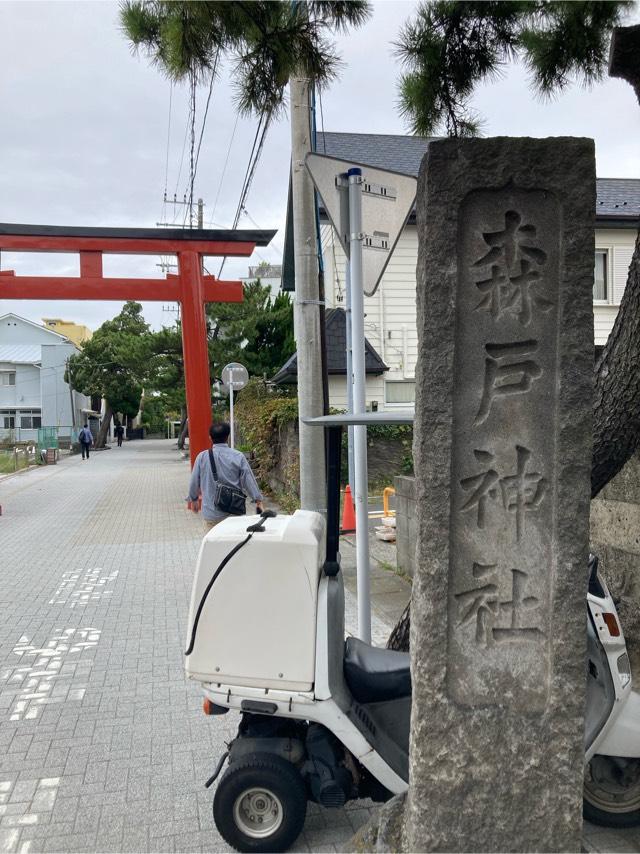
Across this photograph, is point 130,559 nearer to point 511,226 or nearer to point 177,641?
point 177,641

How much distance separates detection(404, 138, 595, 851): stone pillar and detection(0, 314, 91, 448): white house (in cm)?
5135

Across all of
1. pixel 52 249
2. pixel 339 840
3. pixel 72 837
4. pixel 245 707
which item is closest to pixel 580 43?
pixel 245 707

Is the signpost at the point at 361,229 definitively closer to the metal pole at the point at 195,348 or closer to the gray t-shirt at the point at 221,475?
the gray t-shirt at the point at 221,475

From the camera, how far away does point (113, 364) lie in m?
46.6

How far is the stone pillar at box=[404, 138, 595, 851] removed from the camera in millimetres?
2627

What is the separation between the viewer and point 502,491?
269cm

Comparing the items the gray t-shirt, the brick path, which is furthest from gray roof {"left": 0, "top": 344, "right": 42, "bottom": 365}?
the gray t-shirt

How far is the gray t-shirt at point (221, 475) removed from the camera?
290 inches

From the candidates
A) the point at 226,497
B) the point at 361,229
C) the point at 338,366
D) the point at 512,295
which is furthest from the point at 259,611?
the point at 338,366

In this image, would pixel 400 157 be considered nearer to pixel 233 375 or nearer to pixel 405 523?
pixel 233 375

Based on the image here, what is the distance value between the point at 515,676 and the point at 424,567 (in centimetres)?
55

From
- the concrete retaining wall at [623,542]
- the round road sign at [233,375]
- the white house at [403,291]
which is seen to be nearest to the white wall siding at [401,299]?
the white house at [403,291]

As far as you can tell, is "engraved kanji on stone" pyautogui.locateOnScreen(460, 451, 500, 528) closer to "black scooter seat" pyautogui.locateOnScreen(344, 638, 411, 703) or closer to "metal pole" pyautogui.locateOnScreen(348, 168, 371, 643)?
"black scooter seat" pyautogui.locateOnScreen(344, 638, 411, 703)

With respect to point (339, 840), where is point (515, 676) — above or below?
above
